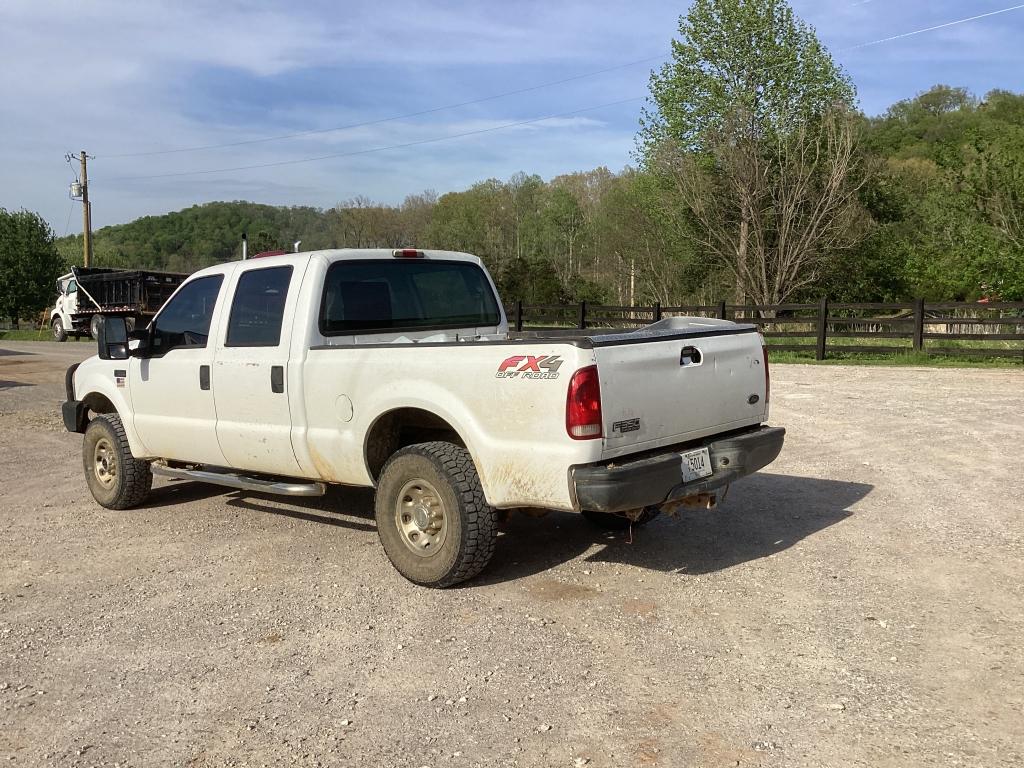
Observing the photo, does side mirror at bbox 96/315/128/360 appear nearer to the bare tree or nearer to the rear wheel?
the rear wheel

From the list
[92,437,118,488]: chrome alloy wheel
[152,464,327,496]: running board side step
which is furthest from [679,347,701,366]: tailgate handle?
[92,437,118,488]: chrome alloy wheel

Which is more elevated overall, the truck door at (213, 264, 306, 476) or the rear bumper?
the truck door at (213, 264, 306, 476)

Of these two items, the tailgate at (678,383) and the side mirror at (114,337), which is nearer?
the tailgate at (678,383)

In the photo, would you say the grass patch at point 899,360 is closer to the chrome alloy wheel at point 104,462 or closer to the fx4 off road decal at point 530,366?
the chrome alloy wheel at point 104,462

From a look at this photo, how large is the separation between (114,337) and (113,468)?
1197mm

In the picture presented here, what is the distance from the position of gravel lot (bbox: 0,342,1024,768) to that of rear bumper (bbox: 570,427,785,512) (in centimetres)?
60

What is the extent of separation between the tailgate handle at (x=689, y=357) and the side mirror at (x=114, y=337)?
408cm

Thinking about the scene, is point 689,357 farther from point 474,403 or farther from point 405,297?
point 405,297

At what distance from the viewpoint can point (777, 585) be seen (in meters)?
4.77

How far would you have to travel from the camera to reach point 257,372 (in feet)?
18.1

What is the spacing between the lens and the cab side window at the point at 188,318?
19.8ft

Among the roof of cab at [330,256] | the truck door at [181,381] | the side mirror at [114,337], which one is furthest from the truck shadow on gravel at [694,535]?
the side mirror at [114,337]

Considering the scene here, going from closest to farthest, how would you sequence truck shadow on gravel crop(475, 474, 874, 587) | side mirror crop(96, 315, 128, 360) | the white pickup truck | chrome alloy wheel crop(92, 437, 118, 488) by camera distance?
the white pickup truck → truck shadow on gravel crop(475, 474, 874, 587) → side mirror crop(96, 315, 128, 360) → chrome alloy wheel crop(92, 437, 118, 488)

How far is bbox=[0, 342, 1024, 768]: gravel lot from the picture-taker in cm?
314
